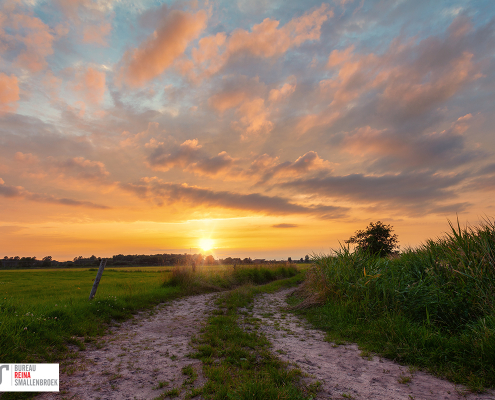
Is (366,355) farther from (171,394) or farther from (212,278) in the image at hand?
(212,278)

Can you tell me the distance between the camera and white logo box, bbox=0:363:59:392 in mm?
4039

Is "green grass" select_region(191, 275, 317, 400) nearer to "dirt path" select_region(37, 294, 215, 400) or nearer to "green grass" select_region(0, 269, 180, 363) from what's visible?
"dirt path" select_region(37, 294, 215, 400)

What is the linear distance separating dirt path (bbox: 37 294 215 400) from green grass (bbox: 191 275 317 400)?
1.15ft

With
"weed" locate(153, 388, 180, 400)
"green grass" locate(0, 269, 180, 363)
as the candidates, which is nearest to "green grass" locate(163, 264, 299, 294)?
"green grass" locate(0, 269, 180, 363)

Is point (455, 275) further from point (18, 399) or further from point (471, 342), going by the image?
point (18, 399)

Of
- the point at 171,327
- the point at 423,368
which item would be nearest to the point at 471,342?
the point at 423,368

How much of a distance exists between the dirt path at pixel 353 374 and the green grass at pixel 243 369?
1.41ft

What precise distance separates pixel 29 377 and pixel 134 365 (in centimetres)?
178

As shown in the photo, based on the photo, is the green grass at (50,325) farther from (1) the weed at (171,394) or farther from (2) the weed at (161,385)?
(1) the weed at (171,394)

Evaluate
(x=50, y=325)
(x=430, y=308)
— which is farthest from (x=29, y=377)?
(x=430, y=308)

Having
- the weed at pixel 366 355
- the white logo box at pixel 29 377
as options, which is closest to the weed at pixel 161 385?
the white logo box at pixel 29 377

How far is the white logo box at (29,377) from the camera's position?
4039mm

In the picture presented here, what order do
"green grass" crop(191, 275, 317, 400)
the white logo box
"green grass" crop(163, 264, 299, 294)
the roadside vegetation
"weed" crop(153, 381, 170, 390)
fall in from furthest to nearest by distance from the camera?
"green grass" crop(163, 264, 299, 294)
the roadside vegetation
"weed" crop(153, 381, 170, 390)
the white logo box
"green grass" crop(191, 275, 317, 400)

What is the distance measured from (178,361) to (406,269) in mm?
9529
